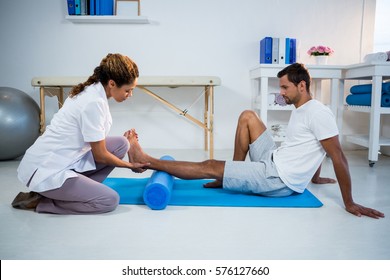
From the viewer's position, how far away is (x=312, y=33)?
4133 mm

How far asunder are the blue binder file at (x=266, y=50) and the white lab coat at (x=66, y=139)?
231cm

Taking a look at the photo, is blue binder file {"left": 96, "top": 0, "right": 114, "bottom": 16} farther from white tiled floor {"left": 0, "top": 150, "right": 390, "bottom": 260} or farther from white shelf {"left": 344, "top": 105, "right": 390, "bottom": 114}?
white shelf {"left": 344, "top": 105, "right": 390, "bottom": 114}

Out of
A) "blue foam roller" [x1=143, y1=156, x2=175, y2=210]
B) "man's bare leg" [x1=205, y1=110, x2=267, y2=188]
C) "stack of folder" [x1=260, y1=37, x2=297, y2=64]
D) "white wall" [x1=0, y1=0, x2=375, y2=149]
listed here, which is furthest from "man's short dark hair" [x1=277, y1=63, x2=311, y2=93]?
"white wall" [x1=0, y1=0, x2=375, y2=149]

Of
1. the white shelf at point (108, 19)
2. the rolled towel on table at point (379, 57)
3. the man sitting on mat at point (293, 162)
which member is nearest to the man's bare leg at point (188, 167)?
the man sitting on mat at point (293, 162)

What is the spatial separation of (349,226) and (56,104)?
3338 millimetres

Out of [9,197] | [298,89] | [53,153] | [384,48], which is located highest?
[384,48]

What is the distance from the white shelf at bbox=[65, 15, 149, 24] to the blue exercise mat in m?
2.17

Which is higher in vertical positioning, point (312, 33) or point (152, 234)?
point (312, 33)

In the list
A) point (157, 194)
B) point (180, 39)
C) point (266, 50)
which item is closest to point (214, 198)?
point (157, 194)

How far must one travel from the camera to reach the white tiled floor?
56.3 inches

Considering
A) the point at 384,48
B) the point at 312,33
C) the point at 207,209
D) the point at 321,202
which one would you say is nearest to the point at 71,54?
the point at 312,33

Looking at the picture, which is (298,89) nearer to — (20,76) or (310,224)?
(310,224)

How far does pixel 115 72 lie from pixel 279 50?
7.74ft

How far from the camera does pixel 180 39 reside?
13.5 feet
